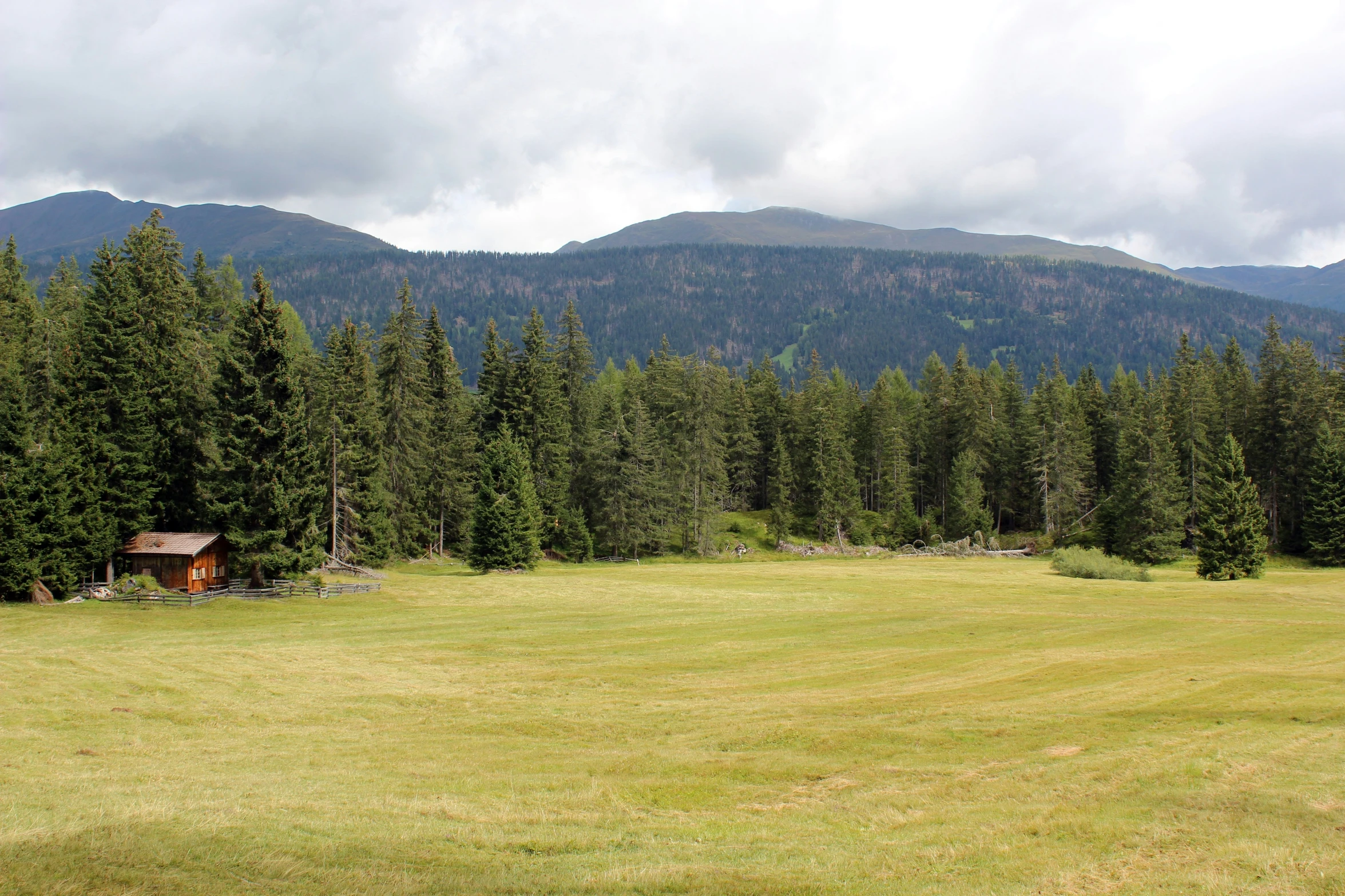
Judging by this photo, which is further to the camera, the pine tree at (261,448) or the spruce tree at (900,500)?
the spruce tree at (900,500)

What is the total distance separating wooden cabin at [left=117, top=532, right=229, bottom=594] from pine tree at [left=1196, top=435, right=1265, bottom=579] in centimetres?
5812

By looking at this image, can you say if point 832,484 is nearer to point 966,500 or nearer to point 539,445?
point 966,500

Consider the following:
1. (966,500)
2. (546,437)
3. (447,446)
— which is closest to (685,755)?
(447,446)

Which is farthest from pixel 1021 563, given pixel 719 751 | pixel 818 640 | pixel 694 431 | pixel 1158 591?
pixel 719 751

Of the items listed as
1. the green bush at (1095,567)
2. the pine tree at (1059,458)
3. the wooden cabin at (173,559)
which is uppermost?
the pine tree at (1059,458)

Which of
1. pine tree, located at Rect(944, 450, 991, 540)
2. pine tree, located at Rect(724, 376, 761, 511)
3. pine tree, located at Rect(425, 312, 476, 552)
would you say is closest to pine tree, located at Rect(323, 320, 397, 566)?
pine tree, located at Rect(425, 312, 476, 552)

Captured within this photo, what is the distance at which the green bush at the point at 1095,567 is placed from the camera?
1948 inches

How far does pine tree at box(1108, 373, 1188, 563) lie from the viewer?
209 ft

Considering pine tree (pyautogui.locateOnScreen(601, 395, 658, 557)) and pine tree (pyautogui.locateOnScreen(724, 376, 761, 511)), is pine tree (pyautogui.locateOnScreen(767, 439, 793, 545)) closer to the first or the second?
pine tree (pyautogui.locateOnScreen(724, 376, 761, 511))

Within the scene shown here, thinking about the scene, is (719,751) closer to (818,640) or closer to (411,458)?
(818,640)

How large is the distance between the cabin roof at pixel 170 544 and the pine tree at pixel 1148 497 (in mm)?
65774

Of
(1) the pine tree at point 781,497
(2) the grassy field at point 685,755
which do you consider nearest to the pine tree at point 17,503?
(2) the grassy field at point 685,755

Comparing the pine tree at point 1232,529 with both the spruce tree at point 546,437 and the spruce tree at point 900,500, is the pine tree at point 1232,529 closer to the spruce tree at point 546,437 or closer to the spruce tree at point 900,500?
the spruce tree at point 900,500

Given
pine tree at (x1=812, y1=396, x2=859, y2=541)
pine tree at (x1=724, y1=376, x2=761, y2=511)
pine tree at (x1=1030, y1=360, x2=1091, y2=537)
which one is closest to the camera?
pine tree at (x1=1030, y1=360, x2=1091, y2=537)
